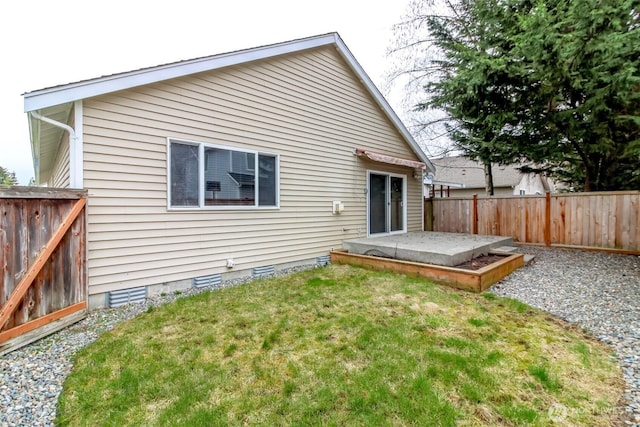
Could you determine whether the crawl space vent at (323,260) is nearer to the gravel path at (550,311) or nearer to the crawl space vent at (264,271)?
the crawl space vent at (264,271)

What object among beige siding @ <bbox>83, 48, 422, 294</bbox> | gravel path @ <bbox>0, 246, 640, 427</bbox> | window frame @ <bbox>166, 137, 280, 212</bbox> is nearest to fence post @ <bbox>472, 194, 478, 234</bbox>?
gravel path @ <bbox>0, 246, 640, 427</bbox>

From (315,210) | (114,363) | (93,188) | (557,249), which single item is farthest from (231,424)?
(557,249)

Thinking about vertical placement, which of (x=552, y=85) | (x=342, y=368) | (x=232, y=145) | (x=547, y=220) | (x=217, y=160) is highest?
(x=552, y=85)

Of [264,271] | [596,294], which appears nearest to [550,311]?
[596,294]

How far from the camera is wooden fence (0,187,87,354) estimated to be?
124 inches

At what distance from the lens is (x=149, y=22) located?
13797 mm

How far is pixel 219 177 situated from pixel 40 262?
278 cm

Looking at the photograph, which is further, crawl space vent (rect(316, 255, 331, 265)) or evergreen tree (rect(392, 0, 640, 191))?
crawl space vent (rect(316, 255, 331, 265))

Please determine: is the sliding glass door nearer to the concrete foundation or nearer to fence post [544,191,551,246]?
the concrete foundation

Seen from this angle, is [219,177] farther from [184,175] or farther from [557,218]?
[557,218]

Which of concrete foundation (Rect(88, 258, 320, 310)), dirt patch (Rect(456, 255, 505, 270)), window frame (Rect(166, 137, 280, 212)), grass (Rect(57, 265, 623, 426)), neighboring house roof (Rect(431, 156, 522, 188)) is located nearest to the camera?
grass (Rect(57, 265, 623, 426))

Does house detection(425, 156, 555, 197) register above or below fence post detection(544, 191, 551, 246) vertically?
above

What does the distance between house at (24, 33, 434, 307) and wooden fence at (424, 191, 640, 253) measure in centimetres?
363

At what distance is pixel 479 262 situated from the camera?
20.4ft
